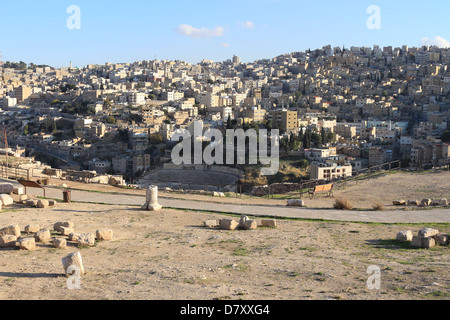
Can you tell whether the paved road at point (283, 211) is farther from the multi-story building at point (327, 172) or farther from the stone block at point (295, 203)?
the multi-story building at point (327, 172)

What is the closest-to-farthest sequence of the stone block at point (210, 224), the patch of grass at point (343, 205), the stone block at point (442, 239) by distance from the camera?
1. the stone block at point (442, 239)
2. the stone block at point (210, 224)
3. the patch of grass at point (343, 205)

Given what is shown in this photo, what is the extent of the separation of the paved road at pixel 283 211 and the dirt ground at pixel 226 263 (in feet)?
2.72

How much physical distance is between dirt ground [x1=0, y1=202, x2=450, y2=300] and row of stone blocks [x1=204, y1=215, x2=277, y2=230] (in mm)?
186

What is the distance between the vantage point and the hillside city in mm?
50719

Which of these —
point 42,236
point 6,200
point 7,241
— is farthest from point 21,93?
point 7,241

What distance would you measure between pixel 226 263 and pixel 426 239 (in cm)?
374

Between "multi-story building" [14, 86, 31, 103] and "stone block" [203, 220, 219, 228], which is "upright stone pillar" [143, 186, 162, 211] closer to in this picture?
"stone block" [203, 220, 219, 228]

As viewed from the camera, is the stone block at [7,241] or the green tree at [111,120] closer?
the stone block at [7,241]

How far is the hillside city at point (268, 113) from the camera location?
166 ft

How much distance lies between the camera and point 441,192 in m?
16.0

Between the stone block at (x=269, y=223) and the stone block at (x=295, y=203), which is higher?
the stone block at (x=269, y=223)

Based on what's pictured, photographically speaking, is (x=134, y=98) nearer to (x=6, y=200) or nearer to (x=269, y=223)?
(x=6, y=200)

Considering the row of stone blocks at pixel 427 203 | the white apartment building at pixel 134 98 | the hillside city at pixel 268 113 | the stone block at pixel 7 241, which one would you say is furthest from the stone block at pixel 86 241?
the white apartment building at pixel 134 98

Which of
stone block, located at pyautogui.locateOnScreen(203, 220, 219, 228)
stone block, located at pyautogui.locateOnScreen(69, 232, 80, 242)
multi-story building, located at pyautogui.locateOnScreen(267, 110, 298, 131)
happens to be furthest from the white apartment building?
stone block, located at pyautogui.locateOnScreen(69, 232, 80, 242)
